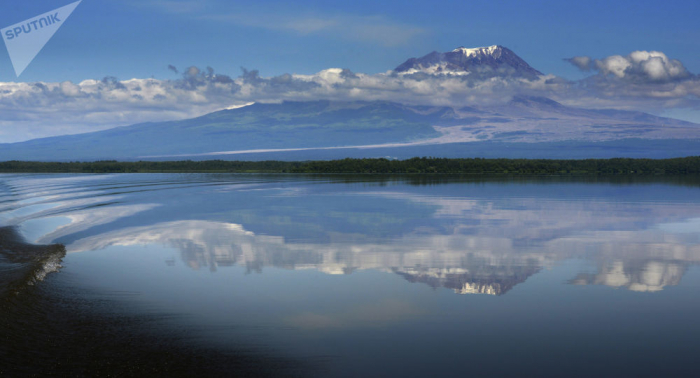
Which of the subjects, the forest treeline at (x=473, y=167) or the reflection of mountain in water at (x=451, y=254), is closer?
the reflection of mountain in water at (x=451, y=254)

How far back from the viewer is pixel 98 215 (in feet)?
119

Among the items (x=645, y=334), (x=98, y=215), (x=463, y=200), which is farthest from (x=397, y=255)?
(x=463, y=200)

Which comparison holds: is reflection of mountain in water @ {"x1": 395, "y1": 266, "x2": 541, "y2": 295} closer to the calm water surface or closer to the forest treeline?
the calm water surface

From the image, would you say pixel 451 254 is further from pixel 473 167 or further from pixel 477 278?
pixel 473 167

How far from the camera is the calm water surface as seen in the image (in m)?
10.3

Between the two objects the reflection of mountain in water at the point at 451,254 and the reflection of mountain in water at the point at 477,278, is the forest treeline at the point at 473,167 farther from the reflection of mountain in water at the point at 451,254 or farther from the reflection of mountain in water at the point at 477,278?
the reflection of mountain in water at the point at 477,278

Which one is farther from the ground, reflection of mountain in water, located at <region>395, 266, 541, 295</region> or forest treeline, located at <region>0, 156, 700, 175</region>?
forest treeline, located at <region>0, 156, 700, 175</region>

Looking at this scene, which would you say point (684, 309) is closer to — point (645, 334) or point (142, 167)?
point (645, 334)

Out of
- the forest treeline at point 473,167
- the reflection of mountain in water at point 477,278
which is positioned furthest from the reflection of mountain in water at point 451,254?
the forest treeline at point 473,167

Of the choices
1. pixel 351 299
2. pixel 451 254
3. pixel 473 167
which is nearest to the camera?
pixel 351 299

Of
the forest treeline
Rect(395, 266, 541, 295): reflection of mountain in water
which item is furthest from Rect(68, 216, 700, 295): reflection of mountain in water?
the forest treeline

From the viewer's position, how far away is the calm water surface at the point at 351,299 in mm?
10273

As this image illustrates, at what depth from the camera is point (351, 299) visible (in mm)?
14797

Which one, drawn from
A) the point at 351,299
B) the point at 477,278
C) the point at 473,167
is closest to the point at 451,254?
the point at 477,278
